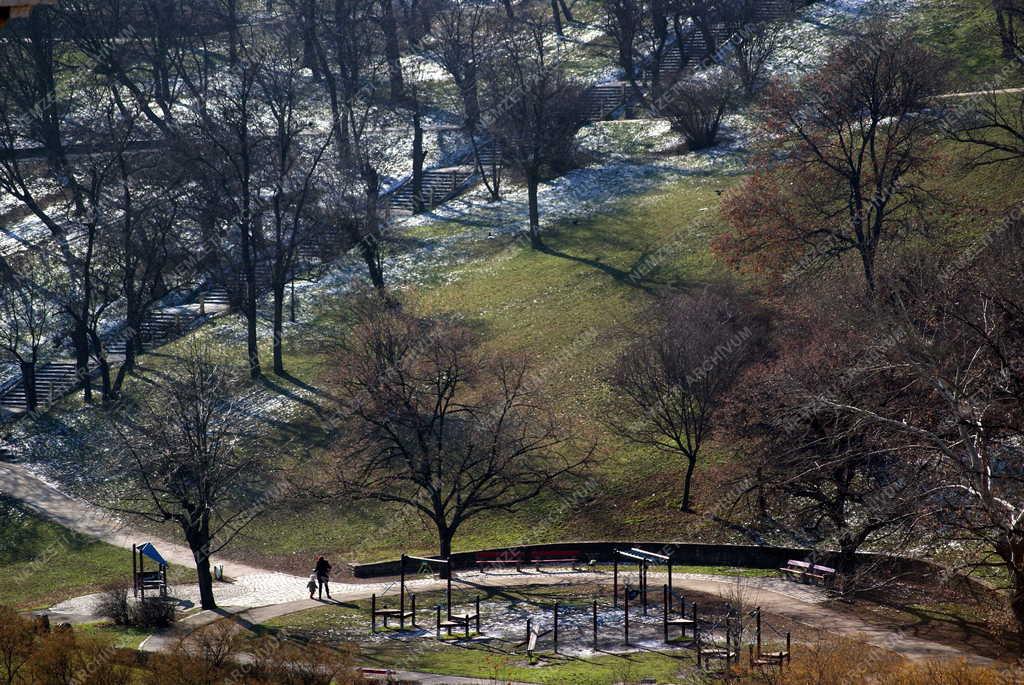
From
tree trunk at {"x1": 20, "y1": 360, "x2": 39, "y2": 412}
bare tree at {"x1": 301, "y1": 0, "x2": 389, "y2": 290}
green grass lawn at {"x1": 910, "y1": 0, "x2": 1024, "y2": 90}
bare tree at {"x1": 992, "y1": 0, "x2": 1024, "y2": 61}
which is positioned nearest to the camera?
tree trunk at {"x1": 20, "y1": 360, "x2": 39, "y2": 412}

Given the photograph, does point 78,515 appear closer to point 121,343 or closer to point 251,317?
point 251,317

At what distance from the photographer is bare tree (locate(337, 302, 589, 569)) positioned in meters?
35.2

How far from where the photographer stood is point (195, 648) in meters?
24.2

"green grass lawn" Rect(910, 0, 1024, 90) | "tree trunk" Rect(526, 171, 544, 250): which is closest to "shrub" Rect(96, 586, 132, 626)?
"tree trunk" Rect(526, 171, 544, 250)

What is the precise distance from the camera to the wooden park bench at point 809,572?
2952 cm

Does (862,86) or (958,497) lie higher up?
(862,86)

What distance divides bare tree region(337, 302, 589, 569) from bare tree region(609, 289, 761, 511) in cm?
274

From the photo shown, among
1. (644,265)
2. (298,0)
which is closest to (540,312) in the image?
(644,265)

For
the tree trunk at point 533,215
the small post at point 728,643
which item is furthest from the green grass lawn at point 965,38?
the small post at point 728,643

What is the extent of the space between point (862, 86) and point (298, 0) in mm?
55159

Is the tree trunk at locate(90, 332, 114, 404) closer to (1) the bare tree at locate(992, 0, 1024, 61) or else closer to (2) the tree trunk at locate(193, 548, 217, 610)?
(2) the tree trunk at locate(193, 548, 217, 610)

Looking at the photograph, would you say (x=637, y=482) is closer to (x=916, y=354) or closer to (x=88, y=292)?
(x=916, y=354)

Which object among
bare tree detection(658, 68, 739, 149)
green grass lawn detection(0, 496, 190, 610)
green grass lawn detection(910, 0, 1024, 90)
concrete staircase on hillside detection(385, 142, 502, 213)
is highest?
green grass lawn detection(910, 0, 1024, 90)

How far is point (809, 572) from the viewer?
29969 mm
